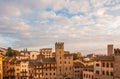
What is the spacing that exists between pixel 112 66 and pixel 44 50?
83095 millimetres

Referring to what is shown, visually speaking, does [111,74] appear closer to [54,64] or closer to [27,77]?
Answer: [54,64]

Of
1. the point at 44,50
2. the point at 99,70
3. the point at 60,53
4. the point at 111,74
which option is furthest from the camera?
the point at 44,50

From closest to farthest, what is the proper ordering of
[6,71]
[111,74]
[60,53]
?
[111,74], [6,71], [60,53]

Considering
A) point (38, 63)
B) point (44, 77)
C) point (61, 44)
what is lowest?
point (44, 77)

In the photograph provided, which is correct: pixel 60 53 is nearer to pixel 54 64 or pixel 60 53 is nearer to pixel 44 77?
pixel 54 64

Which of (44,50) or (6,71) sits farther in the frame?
(44,50)

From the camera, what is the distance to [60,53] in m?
98.8

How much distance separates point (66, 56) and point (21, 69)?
2214cm

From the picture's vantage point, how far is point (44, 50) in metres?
148

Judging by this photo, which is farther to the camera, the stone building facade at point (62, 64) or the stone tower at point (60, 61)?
the stone building facade at point (62, 64)

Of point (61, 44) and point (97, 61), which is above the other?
point (61, 44)

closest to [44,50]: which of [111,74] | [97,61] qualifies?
[97,61]

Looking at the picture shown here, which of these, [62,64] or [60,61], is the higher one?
[60,61]

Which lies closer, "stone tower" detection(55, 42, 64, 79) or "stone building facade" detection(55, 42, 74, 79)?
"stone tower" detection(55, 42, 64, 79)
